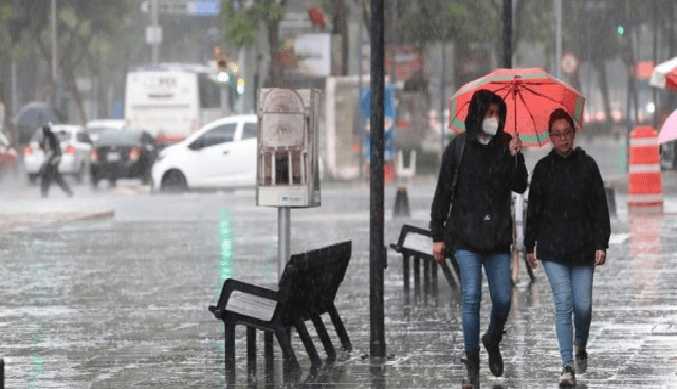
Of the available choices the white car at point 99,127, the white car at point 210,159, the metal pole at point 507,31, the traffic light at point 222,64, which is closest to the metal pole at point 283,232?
the metal pole at point 507,31

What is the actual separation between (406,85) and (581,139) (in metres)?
38.8

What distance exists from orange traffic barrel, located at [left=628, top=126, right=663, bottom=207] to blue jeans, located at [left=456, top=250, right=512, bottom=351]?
→ 56.3 ft

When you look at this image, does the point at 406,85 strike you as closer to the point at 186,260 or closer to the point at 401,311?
the point at 186,260

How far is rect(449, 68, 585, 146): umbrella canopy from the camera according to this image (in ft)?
39.8

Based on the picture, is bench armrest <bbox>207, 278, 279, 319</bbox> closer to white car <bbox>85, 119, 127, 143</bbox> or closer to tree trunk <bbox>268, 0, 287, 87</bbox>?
tree trunk <bbox>268, 0, 287, 87</bbox>

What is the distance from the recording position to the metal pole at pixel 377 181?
36.3ft

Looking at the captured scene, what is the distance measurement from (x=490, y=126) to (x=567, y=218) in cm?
76

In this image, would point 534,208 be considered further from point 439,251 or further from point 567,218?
point 439,251

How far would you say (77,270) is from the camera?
61.4 feet

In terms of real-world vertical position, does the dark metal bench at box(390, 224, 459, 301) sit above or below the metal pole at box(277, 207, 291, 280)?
below

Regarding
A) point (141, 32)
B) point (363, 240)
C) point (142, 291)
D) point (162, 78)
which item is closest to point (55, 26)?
point (162, 78)

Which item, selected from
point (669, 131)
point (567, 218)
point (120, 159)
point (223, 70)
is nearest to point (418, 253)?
point (669, 131)

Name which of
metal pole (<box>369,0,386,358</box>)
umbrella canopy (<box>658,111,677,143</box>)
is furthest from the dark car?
umbrella canopy (<box>658,111,677,143</box>)

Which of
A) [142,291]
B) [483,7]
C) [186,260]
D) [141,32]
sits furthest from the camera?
[141,32]
